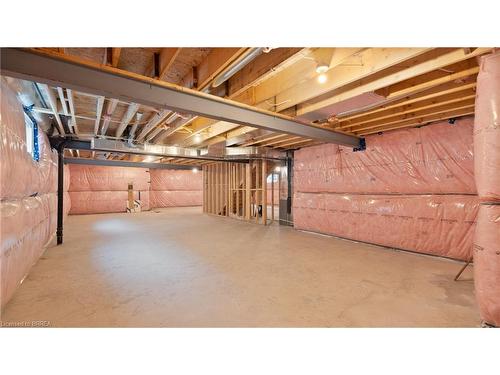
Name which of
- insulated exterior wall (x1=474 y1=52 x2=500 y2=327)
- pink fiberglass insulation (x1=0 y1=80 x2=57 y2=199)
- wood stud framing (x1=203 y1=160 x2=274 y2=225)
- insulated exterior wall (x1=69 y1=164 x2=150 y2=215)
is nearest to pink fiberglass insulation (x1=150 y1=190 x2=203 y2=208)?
insulated exterior wall (x1=69 y1=164 x2=150 y2=215)

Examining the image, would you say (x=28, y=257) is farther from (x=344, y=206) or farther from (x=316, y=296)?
(x=344, y=206)

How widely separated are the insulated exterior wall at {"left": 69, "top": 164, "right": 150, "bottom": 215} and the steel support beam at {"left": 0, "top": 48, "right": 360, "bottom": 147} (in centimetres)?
883

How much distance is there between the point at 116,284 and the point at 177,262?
87 centimetres

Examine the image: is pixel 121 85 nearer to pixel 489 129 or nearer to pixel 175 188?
pixel 489 129

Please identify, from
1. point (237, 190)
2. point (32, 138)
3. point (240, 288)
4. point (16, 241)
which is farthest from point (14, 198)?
point (237, 190)

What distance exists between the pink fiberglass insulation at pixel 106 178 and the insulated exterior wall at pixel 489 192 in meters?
10.7

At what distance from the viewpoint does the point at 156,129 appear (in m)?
4.19

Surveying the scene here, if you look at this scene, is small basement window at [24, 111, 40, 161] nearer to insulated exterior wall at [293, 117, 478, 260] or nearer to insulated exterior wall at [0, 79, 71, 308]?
insulated exterior wall at [0, 79, 71, 308]

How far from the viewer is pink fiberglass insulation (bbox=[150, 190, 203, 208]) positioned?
11469 millimetres

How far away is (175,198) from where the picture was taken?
12.0 metres
